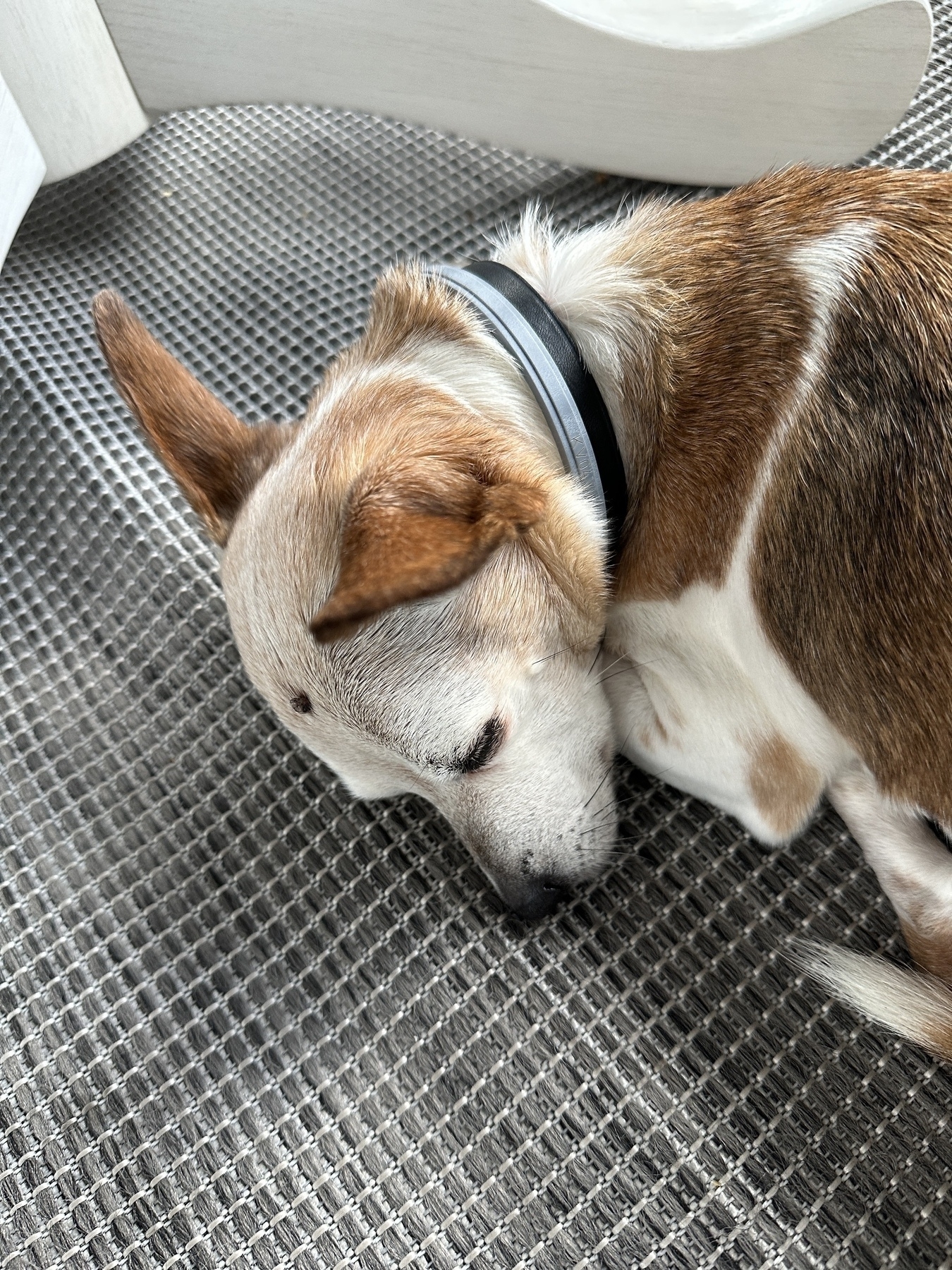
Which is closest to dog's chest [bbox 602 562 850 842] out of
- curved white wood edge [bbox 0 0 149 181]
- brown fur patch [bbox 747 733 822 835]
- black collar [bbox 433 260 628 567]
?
brown fur patch [bbox 747 733 822 835]

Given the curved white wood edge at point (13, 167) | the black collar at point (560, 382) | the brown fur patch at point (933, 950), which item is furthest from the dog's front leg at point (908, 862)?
the curved white wood edge at point (13, 167)

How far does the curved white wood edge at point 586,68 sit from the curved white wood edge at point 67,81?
0.05 meters

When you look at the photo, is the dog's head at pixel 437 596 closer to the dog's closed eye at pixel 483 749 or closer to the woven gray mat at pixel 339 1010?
the dog's closed eye at pixel 483 749

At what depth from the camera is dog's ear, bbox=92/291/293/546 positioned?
112 centimetres

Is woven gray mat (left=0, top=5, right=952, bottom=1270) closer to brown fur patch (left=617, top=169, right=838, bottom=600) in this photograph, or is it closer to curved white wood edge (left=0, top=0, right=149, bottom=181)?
brown fur patch (left=617, top=169, right=838, bottom=600)

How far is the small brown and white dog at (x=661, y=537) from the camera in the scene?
38.2 inches

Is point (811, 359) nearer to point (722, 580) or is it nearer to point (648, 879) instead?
point (722, 580)

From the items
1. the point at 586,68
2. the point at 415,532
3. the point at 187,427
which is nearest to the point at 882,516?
the point at 415,532

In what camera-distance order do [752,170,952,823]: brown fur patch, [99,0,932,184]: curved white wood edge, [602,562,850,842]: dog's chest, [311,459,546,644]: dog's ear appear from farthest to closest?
[99,0,932,184]: curved white wood edge
[602,562,850,842]: dog's chest
[752,170,952,823]: brown fur patch
[311,459,546,644]: dog's ear

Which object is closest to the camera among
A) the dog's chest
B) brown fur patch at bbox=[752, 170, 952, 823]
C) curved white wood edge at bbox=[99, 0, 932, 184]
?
brown fur patch at bbox=[752, 170, 952, 823]

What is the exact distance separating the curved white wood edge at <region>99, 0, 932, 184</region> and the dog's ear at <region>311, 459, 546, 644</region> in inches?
38.4

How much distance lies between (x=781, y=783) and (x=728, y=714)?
0.10 m

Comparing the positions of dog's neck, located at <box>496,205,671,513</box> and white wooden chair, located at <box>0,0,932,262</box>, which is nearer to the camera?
dog's neck, located at <box>496,205,671,513</box>

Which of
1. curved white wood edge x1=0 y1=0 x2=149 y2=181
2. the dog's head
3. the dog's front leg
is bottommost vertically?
the dog's front leg
